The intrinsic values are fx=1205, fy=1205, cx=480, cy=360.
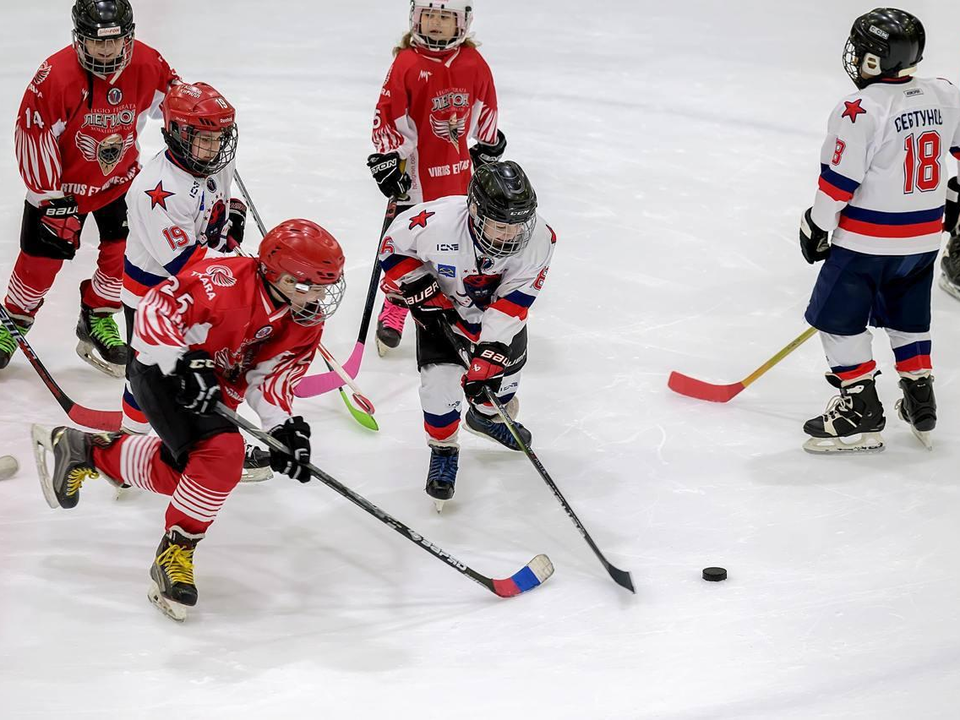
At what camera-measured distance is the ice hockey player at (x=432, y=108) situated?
12.4ft

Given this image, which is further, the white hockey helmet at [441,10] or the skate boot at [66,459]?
the white hockey helmet at [441,10]

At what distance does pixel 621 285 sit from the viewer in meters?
4.54

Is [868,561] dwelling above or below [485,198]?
below

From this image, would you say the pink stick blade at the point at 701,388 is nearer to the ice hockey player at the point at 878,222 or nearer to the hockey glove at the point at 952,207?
the ice hockey player at the point at 878,222

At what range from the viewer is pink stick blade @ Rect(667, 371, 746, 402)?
379cm

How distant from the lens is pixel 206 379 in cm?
258

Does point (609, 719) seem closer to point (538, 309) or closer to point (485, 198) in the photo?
point (485, 198)

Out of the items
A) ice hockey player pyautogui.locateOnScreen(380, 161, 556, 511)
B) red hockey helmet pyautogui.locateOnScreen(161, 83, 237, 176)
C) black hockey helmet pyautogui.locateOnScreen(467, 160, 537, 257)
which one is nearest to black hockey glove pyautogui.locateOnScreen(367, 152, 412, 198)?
ice hockey player pyautogui.locateOnScreen(380, 161, 556, 511)

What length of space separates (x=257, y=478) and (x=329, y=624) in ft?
2.22

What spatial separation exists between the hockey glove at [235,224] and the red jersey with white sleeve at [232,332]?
785 mm

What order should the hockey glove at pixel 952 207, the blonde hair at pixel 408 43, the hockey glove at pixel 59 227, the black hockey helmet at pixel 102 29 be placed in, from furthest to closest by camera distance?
the blonde hair at pixel 408 43
the hockey glove at pixel 59 227
the hockey glove at pixel 952 207
the black hockey helmet at pixel 102 29

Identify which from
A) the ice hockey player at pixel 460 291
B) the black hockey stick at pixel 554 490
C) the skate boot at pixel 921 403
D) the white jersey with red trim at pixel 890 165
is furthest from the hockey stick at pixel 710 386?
the black hockey stick at pixel 554 490

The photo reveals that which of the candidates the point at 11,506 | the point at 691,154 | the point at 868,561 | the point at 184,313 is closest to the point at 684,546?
the point at 868,561

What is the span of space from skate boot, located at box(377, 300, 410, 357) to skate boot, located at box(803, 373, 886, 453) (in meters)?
1.40
